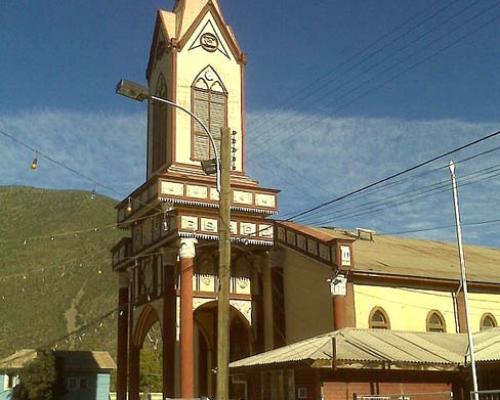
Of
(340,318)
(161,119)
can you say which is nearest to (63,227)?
(161,119)

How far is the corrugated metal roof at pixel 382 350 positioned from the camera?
2459cm

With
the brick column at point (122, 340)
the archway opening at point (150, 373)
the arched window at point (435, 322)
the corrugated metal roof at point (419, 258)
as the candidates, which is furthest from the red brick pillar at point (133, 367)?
the archway opening at point (150, 373)

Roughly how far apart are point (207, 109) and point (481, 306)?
16160 millimetres

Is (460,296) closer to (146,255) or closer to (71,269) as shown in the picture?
(146,255)

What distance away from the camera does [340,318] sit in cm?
3153

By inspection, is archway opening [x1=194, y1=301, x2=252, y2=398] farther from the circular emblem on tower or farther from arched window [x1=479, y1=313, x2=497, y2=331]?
the circular emblem on tower

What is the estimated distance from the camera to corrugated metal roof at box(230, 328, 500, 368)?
80.7 ft

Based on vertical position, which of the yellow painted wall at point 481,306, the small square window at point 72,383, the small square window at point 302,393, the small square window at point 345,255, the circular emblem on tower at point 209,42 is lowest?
the small square window at point 302,393

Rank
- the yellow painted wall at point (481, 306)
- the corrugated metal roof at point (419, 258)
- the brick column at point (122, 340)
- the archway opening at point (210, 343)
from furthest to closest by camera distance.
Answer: the brick column at point (122, 340) → the archway opening at point (210, 343) → the yellow painted wall at point (481, 306) → the corrugated metal roof at point (419, 258)

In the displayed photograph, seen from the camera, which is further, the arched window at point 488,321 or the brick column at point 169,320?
the arched window at point 488,321

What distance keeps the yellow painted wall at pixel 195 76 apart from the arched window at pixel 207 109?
253mm

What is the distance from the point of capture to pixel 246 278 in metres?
36.8

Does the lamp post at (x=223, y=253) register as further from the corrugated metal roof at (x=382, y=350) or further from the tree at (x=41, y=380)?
the tree at (x=41, y=380)

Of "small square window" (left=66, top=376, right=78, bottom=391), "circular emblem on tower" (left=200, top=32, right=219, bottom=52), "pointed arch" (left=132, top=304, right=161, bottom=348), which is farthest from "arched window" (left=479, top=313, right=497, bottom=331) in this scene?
"small square window" (left=66, top=376, right=78, bottom=391)
